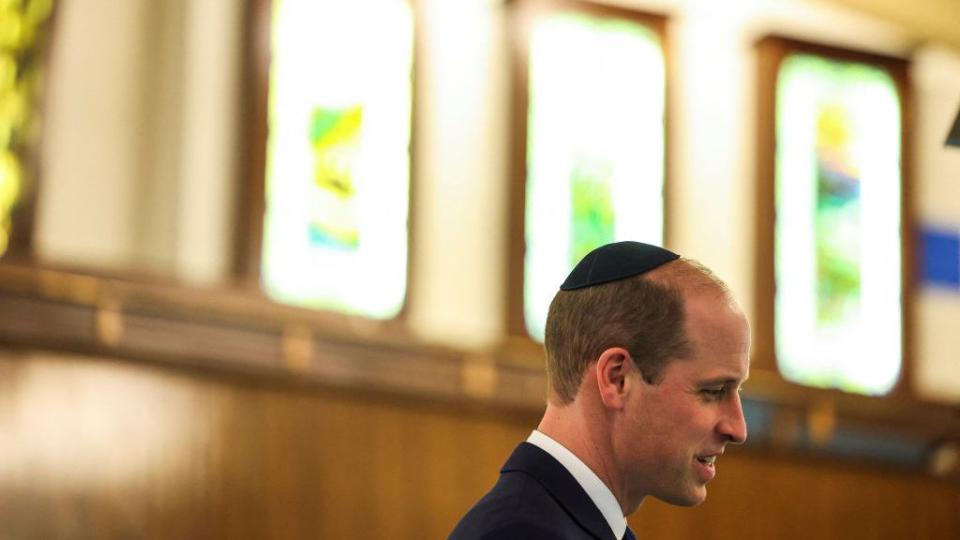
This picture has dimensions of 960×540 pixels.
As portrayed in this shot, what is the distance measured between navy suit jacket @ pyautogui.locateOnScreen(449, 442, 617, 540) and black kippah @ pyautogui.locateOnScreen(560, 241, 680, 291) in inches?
11.1

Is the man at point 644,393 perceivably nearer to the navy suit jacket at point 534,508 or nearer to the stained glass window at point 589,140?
the navy suit jacket at point 534,508

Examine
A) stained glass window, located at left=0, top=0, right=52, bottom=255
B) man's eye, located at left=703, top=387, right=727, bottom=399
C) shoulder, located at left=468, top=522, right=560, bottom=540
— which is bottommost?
shoulder, located at left=468, top=522, right=560, bottom=540

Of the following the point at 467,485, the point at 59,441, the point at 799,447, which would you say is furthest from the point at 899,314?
the point at 59,441

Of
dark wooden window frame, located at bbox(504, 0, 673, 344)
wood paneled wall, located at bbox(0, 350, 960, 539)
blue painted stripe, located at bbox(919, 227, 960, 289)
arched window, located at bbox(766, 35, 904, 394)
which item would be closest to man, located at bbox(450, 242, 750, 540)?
wood paneled wall, located at bbox(0, 350, 960, 539)

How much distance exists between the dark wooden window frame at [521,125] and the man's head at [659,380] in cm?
501

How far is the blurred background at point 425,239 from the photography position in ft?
20.5

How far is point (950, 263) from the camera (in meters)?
8.59

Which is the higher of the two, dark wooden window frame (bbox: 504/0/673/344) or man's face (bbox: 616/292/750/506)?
dark wooden window frame (bbox: 504/0/673/344)

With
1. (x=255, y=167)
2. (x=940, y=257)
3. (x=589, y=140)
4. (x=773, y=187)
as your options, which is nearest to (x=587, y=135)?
(x=589, y=140)

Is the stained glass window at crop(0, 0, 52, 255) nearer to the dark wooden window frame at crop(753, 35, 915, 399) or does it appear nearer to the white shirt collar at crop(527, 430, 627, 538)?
the dark wooden window frame at crop(753, 35, 915, 399)

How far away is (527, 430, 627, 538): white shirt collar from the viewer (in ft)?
7.07

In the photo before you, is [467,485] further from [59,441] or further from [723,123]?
[723,123]

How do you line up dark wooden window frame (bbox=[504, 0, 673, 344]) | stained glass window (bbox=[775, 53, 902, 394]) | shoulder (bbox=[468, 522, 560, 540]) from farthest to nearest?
stained glass window (bbox=[775, 53, 902, 394]) < dark wooden window frame (bbox=[504, 0, 673, 344]) < shoulder (bbox=[468, 522, 560, 540])

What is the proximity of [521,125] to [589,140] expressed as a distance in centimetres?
45
